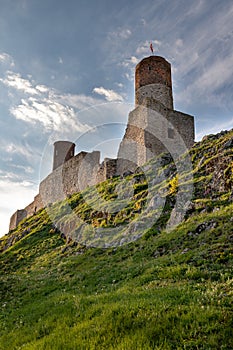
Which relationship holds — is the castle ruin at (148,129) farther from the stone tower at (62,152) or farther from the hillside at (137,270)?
the stone tower at (62,152)

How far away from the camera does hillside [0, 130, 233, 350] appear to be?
5.89 meters

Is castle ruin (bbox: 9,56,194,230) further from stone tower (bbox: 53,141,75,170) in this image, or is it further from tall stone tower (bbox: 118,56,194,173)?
stone tower (bbox: 53,141,75,170)

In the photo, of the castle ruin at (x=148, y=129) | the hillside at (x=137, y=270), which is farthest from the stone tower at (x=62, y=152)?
the hillside at (x=137, y=270)

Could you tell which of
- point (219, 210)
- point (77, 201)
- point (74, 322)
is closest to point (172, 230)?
point (219, 210)

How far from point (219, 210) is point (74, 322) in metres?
10.3

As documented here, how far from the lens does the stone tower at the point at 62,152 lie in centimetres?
5556

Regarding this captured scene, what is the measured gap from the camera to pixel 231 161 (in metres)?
18.9

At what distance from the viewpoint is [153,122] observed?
117ft

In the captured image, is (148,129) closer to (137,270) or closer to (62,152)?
(137,270)

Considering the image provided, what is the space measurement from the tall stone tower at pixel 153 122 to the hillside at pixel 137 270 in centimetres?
558

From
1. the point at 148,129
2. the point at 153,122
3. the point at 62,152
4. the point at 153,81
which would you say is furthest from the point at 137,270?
the point at 62,152

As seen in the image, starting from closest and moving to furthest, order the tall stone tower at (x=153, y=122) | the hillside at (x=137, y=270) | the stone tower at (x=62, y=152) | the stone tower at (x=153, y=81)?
the hillside at (x=137, y=270) < the tall stone tower at (x=153, y=122) < the stone tower at (x=153, y=81) < the stone tower at (x=62, y=152)

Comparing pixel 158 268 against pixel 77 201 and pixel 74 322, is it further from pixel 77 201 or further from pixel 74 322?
pixel 77 201

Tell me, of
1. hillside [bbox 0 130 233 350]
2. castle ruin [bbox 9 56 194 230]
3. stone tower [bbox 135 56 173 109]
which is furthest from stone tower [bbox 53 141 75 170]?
hillside [bbox 0 130 233 350]
